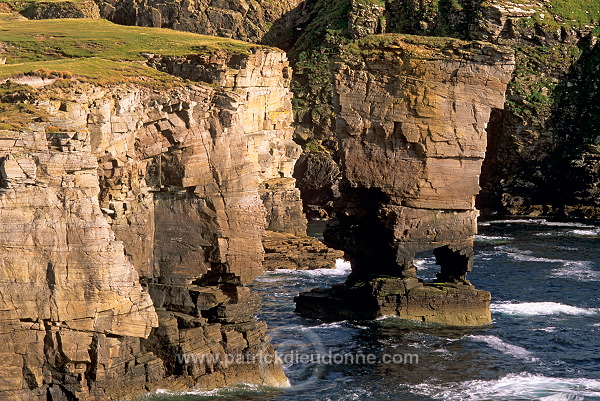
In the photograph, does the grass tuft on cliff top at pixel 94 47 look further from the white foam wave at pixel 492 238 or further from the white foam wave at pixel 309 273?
the white foam wave at pixel 492 238

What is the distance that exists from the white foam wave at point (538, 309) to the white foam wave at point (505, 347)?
18.9 feet

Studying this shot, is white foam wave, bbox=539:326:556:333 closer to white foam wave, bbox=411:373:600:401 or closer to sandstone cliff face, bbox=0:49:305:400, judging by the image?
white foam wave, bbox=411:373:600:401

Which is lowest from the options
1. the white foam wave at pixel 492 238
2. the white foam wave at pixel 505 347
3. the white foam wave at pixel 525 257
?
the white foam wave at pixel 505 347

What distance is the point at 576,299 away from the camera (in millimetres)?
55188

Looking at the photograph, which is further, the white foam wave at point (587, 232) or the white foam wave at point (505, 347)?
the white foam wave at point (587, 232)

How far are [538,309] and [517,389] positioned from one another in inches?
559

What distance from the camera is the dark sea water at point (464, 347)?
3872 centimetres

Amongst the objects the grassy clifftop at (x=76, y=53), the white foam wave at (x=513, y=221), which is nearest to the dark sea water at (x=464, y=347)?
the grassy clifftop at (x=76, y=53)

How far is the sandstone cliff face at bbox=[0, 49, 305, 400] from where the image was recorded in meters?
29.6

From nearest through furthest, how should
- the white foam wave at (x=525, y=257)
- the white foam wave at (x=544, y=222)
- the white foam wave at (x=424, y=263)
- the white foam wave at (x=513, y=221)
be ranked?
the white foam wave at (x=424, y=263), the white foam wave at (x=525, y=257), the white foam wave at (x=544, y=222), the white foam wave at (x=513, y=221)

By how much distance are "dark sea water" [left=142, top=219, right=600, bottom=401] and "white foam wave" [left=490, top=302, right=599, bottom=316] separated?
0.05 m

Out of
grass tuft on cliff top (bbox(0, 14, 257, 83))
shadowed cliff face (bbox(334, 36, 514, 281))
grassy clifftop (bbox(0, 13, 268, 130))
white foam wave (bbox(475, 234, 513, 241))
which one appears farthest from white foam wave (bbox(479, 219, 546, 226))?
shadowed cliff face (bbox(334, 36, 514, 281))

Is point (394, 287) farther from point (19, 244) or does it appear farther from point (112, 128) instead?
point (19, 244)

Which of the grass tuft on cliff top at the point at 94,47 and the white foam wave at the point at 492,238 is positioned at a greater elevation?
the grass tuft on cliff top at the point at 94,47
